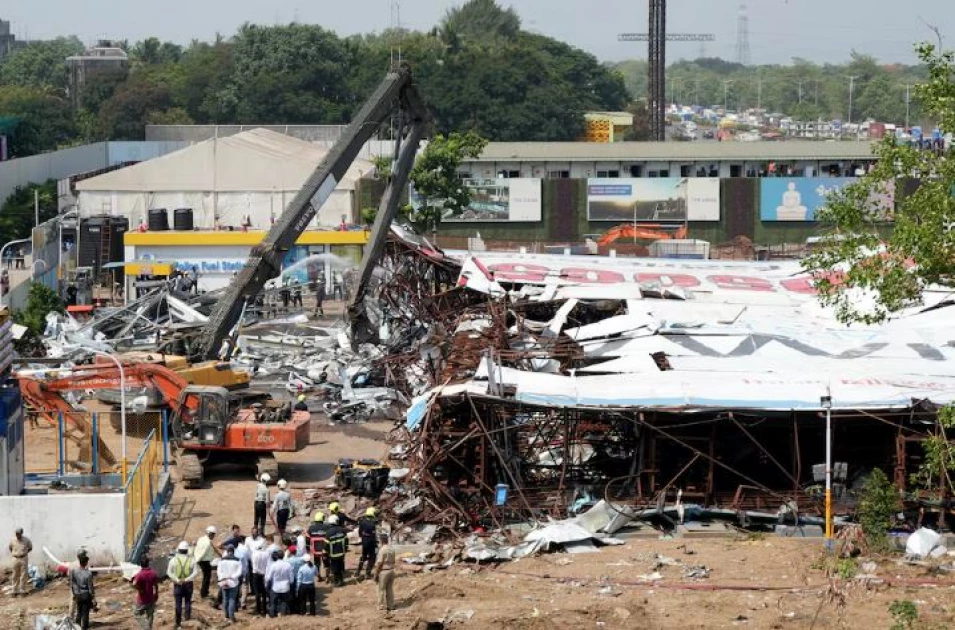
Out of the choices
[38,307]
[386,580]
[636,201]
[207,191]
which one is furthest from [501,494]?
[636,201]

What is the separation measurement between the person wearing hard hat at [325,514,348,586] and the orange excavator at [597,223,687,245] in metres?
43.4

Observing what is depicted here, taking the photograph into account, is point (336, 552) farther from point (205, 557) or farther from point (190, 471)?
point (190, 471)

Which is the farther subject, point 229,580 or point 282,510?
point 282,510

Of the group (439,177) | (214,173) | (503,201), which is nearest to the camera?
(214,173)

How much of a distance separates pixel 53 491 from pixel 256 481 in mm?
3951

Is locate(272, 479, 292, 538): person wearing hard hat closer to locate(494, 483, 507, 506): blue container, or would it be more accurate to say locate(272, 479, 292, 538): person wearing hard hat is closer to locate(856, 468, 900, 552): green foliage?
locate(494, 483, 507, 506): blue container

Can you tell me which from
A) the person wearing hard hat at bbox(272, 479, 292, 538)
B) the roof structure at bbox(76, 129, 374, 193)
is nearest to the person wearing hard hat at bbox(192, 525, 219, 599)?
the person wearing hard hat at bbox(272, 479, 292, 538)


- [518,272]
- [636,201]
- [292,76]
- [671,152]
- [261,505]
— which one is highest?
[292,76]

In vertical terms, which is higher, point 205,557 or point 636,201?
point 636,201

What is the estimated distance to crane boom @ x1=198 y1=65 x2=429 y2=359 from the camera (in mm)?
34906

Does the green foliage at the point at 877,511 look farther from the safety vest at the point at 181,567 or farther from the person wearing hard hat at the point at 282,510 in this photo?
the safety vest at the point at 181,567

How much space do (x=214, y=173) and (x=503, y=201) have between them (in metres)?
13.5

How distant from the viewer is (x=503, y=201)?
70125 mm

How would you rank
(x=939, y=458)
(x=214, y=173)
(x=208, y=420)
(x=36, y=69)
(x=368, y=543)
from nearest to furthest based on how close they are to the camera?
(x=939, y=458)
(x=368, y=543)
(x=208, y=420)
(x=214, y=173)
(x=36, y=69)
